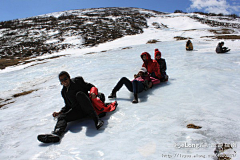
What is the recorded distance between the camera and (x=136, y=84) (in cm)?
504

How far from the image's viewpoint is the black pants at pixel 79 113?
11.9ft

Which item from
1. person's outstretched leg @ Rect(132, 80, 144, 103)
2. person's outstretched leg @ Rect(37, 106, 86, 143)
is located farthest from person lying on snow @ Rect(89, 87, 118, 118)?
person's outstretched leg @ Rect(132, 80, 144, 103)

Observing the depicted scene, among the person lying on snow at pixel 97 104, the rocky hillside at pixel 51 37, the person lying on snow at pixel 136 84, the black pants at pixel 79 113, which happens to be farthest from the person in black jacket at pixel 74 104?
the rocky hillside at pixel 51 37

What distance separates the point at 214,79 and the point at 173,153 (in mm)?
4905

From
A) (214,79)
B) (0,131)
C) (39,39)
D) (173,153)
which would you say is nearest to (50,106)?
(0,131)

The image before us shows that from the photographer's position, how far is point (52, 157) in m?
2.84

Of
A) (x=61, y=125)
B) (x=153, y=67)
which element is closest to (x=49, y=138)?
(x=61, y=125)

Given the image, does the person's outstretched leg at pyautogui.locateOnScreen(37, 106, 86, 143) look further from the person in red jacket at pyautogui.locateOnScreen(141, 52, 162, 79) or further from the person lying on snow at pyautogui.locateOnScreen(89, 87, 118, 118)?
the person in red jacket at pyautogui.locateOnScreen(141, 52, 162, 79)

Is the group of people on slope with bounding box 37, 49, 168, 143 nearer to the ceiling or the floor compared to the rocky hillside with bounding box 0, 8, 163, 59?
nearer to the floor

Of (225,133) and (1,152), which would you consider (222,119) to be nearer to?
(225,133)

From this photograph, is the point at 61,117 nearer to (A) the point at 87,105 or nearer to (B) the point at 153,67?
(A) the point at 87,105

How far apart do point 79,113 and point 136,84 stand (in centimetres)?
201

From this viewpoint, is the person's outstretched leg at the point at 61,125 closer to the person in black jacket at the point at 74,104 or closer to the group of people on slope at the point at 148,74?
the person in black jacket at the point at 74,104

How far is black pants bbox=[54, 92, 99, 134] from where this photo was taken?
143 inches
